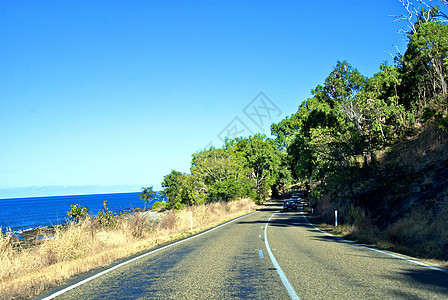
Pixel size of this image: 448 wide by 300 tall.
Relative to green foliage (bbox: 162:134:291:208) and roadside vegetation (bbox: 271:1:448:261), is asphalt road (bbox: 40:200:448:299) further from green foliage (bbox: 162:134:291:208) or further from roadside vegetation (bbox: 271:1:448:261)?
green foliage (bbox: 162:134:291:208)

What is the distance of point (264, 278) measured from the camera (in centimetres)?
712

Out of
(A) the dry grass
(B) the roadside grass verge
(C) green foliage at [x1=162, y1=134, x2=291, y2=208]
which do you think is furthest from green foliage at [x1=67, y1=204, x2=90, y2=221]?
(C) green foliage at [x1=162, y1=134, x2=291, y2=208]

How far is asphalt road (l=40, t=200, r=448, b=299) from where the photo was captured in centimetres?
587

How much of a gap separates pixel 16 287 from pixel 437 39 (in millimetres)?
26259

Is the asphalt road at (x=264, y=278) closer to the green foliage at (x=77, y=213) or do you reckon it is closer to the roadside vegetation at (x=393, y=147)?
the roadside vegetation at (x=393, y=147)

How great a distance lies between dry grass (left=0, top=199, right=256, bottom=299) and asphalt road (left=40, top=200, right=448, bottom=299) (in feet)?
2.76

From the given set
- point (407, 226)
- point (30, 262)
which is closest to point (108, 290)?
point (30, 262)

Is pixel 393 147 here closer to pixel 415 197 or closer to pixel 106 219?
pixel 415 197

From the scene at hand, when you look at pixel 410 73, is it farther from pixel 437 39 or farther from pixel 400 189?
pixel 400 189

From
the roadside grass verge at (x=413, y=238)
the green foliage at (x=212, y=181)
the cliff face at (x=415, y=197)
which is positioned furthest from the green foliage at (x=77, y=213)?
the green foliage at (x=212, y=181)

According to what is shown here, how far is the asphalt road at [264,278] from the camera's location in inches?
231

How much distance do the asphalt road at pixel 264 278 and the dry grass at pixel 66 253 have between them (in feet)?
2.76

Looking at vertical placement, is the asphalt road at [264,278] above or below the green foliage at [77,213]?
below

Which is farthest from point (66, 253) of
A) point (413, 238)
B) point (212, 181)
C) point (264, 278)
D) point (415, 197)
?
point (212, 181)
